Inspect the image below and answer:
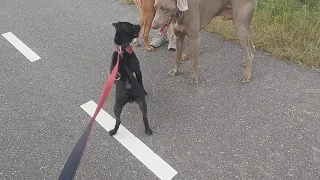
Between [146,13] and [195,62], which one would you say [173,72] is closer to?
[195,62]

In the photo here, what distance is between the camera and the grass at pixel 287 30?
3938 mm

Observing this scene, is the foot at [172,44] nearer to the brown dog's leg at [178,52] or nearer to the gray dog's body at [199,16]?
the brown dog's leg at [178,52]

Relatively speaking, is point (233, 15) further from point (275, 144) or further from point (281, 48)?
point (275, 144)

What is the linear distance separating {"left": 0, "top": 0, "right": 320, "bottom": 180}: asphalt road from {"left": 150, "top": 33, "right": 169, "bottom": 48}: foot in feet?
0.40

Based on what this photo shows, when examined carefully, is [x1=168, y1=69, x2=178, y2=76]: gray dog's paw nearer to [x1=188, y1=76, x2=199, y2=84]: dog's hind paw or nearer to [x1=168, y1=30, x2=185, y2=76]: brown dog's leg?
[x1=168, y1=30, x2=185, y2=76]: brown dog's leg

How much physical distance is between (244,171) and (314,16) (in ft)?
9.52

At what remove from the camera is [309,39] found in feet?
13.5

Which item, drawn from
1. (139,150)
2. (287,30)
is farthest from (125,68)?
(287,30)

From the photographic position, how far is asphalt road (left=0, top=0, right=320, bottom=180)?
2682 millimetres

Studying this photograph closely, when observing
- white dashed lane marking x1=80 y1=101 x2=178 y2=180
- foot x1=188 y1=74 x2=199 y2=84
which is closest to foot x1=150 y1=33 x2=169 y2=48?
foot x1=188 y1=74 x2=199 y2=84

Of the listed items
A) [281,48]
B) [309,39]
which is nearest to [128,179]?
[281,48]

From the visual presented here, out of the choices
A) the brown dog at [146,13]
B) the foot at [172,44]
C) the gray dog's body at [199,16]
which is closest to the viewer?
the gray dog's body at [199,16]

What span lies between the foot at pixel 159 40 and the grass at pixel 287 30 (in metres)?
0.68

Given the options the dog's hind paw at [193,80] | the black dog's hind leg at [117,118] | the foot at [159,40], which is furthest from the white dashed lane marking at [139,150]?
the foot at [159,40]
